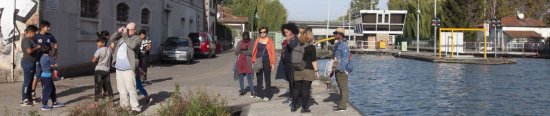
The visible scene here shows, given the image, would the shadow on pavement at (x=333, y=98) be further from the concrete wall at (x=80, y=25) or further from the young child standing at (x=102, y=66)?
the concrete wall at (x=80, y=25)

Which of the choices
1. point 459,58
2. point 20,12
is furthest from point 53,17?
point 459,58

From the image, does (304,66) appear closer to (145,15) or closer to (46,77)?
(46,77)

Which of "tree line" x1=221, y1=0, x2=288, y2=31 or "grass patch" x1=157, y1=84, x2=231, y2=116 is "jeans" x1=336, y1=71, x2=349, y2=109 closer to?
"grass patch" x1=157, y1=84, x2=231, y2=116

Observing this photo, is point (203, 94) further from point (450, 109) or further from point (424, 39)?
point (424, 39)

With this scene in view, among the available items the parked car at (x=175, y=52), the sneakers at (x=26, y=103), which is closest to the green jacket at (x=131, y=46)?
the sneakers at (x=26, y=103)

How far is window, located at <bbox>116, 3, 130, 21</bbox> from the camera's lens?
24.8 m

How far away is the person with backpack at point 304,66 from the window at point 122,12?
15.0 metres

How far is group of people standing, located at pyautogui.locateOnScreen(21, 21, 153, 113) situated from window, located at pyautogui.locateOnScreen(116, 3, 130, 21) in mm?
12762

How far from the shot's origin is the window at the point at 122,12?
2478 cm

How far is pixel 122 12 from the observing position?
25.4m

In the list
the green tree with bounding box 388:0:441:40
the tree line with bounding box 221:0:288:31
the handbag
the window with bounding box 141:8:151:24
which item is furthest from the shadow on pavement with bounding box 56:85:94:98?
the green tree with bounding box 388:0:441:40

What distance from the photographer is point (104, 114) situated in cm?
800

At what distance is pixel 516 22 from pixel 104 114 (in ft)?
→ 252

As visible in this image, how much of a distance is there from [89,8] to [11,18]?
4.79m
